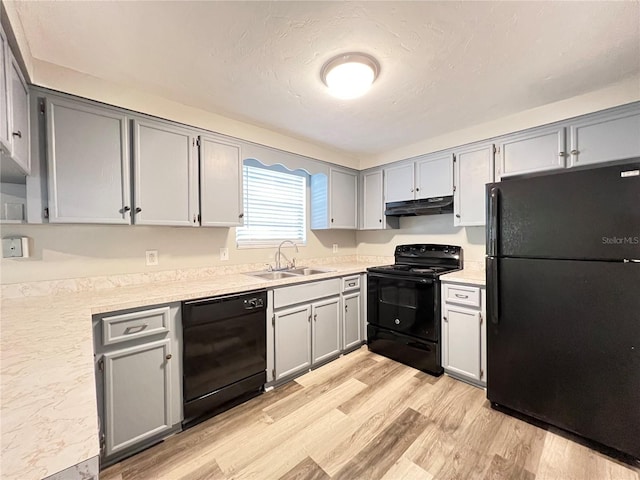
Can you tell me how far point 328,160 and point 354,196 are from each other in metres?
0.61

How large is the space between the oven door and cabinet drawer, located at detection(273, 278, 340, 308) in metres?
0.47

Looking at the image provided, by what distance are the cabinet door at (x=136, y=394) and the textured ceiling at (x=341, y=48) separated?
174cm

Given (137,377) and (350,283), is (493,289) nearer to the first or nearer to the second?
(350,283)

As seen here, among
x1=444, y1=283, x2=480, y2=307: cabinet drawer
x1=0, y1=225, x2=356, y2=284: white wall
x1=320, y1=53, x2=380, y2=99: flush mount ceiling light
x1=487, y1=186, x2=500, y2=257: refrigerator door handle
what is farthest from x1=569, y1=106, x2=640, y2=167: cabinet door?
x1=0, y1=225, x2=356, y2=284: white wall

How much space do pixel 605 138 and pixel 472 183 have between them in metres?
0.90

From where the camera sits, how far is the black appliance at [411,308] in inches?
97.4

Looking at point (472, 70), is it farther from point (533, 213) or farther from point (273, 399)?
point (273, 399)

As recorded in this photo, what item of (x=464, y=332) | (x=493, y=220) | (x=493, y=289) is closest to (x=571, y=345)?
(x=493, y=289)

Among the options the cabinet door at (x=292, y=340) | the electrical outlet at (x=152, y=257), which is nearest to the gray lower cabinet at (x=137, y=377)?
the electrical outlet at (x=152, y=257)

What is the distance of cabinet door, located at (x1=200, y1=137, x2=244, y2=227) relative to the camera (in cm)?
222

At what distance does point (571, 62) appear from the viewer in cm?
167

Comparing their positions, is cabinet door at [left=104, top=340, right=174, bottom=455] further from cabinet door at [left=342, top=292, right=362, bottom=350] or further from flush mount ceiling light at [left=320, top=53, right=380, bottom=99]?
flush mount ceiling light at [left=320, top=53, right=380, bottom=99]

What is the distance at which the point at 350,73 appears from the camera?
1648 millimetres

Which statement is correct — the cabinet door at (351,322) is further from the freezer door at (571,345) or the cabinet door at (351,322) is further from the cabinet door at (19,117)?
the cabinet door at (19,117)
